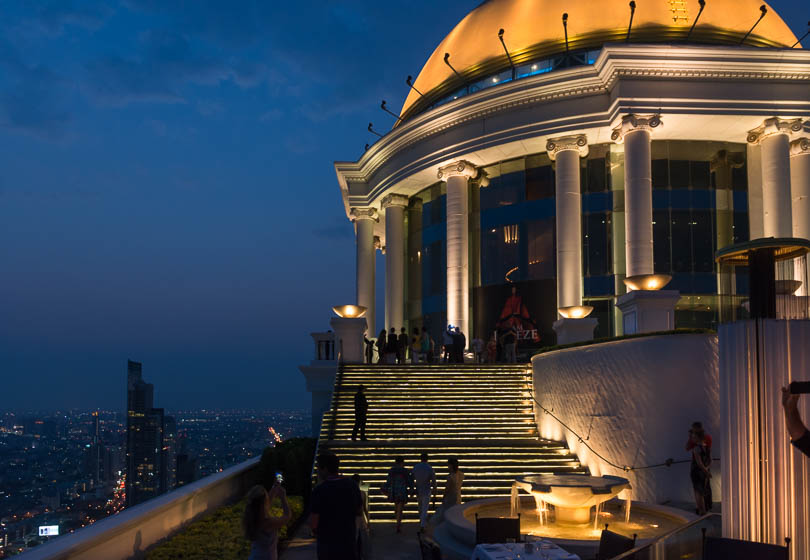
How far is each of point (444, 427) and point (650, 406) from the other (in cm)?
616

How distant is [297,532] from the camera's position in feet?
49.8

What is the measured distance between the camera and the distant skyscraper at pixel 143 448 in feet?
253

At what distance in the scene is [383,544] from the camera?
542 inches

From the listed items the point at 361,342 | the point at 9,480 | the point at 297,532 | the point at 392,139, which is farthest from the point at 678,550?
the point at 9,480

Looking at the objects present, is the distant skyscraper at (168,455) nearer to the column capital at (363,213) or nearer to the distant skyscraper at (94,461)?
the distant skyscraper at (94,461)

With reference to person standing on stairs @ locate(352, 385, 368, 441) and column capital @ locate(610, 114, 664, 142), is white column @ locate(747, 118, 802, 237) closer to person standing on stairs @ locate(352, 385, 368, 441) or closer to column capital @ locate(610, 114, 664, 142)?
column capital @ locate(610, 114, 664, 142)

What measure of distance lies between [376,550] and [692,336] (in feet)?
26.2

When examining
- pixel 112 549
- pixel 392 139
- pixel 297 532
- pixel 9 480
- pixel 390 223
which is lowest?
pixel 9 480

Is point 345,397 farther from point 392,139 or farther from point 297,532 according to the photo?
point 392,139

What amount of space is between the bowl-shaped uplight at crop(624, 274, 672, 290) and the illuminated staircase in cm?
450

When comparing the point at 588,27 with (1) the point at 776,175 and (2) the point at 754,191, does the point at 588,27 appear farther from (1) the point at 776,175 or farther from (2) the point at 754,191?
(1) the point at 776,175

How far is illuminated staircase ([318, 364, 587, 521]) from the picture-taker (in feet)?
59.0

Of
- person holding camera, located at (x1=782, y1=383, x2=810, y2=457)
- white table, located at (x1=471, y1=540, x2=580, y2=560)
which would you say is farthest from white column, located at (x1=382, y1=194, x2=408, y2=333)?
person holding camera, located at (x1=782, y1=383, x2=810, y2=457)

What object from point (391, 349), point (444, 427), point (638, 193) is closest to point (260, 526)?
point (444, 427)
